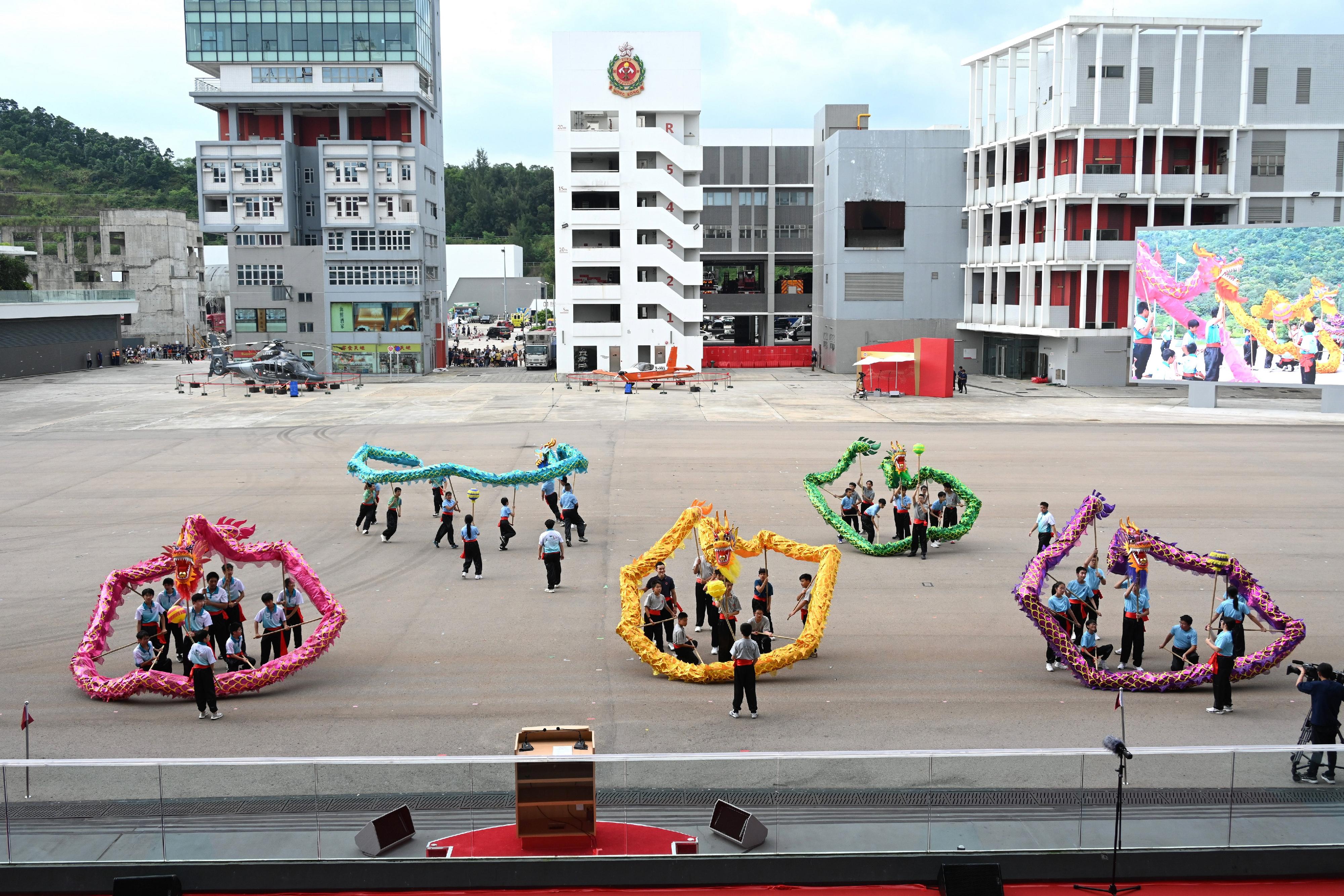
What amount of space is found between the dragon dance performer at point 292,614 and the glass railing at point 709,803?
6.67m

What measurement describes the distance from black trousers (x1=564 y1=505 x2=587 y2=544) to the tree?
252 ft

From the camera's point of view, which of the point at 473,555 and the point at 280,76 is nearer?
the point at 473,555

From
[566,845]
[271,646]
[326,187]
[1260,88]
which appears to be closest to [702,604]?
[271,646]

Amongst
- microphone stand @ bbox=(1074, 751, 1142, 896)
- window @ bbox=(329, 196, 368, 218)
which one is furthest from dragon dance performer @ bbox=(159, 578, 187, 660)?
window @ bbox=(329, 196, 368, 218)

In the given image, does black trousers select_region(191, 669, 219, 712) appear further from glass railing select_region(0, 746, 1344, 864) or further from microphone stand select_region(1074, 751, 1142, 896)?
microphone stand select_region(1074, 751, 1142, 896)

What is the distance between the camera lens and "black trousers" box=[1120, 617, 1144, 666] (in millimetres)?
16688

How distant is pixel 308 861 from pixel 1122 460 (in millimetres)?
32394

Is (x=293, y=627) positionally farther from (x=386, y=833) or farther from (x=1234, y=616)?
(x=1234, y=616)

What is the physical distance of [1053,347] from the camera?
64.6 metres

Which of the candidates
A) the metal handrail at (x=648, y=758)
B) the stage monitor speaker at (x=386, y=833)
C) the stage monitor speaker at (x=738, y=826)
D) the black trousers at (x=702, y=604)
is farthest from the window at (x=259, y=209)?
the stage monitor speaker at (x=738, y=826)

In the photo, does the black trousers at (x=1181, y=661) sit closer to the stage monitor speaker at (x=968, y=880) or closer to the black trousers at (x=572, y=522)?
the stage monitor speaker at (x=968, y=880)

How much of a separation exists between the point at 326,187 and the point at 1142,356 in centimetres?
5256

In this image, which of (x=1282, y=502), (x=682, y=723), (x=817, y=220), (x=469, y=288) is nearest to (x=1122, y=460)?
(x=1282, y=502)

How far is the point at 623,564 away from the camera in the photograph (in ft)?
77.6
